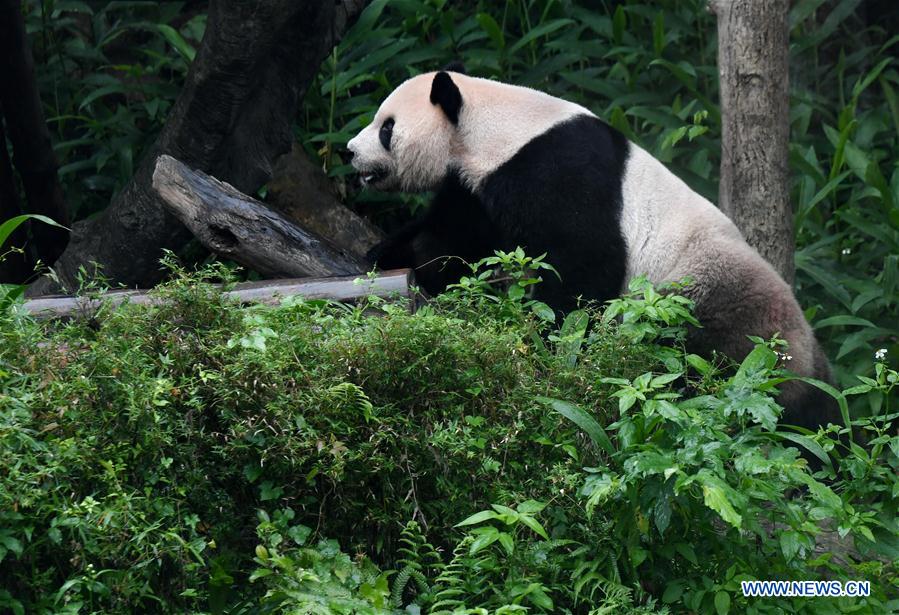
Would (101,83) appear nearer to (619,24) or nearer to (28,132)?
(28,132)

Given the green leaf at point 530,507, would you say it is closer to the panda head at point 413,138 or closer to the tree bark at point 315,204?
the panda head at point 413,138

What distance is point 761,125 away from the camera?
5453mm

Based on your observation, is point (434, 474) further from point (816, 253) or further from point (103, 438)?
point (816, 253)

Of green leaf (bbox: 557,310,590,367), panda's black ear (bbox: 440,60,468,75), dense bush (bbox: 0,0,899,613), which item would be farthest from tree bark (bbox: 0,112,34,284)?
green leaf (bbox: 557,310,590,367)

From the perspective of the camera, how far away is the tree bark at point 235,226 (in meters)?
4.62

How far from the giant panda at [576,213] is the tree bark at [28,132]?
8.63ft

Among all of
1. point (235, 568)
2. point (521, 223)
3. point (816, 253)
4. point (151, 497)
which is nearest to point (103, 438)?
point (151, 497)

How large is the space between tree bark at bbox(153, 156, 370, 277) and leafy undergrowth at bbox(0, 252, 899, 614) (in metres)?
1.20

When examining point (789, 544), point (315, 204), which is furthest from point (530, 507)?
point (315, 204)

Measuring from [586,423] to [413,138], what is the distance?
2348 mm

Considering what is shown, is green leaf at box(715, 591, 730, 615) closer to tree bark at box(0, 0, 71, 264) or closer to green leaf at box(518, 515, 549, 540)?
green leaf at box(518, 515, 549, 540)

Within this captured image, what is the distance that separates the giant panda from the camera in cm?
459

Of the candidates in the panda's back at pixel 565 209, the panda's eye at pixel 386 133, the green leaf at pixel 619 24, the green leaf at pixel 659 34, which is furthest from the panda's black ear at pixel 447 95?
the green leaf at pixel 619 24

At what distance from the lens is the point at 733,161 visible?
5.52 m
